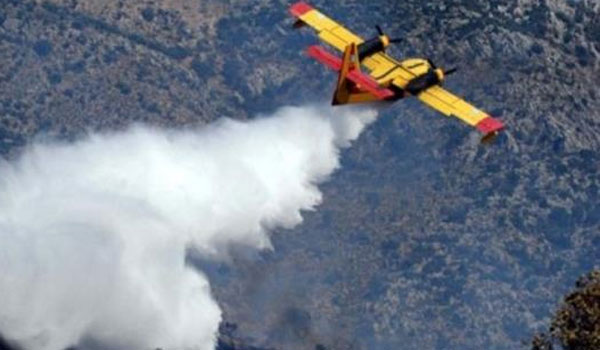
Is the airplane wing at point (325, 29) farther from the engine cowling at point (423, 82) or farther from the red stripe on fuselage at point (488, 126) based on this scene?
the red stripe on fuselage at point (488, 126)

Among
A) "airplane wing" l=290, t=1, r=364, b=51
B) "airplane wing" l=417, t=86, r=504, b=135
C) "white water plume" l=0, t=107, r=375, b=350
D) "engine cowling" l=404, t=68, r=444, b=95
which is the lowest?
"white water plume" l=0, t=107, r=375, b=350

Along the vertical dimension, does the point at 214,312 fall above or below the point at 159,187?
below

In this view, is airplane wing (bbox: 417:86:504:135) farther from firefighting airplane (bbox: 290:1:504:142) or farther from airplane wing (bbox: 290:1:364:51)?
airplane wing (bbox: 290:1:364:51)

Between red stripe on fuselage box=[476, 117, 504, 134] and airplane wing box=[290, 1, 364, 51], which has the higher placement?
red stripe on fuselage box=[476, 117, 504, 134]

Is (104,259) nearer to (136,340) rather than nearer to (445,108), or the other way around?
(136,340)

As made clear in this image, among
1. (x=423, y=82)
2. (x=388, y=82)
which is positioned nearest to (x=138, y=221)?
(x=388, y=82)

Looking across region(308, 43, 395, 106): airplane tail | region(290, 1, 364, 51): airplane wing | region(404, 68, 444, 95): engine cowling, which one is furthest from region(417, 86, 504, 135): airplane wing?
region(290, 1, 364, 51): airplane wing

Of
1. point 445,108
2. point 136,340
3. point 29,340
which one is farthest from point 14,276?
point 445,108

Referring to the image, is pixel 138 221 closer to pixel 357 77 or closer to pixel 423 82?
pixel 357 77
